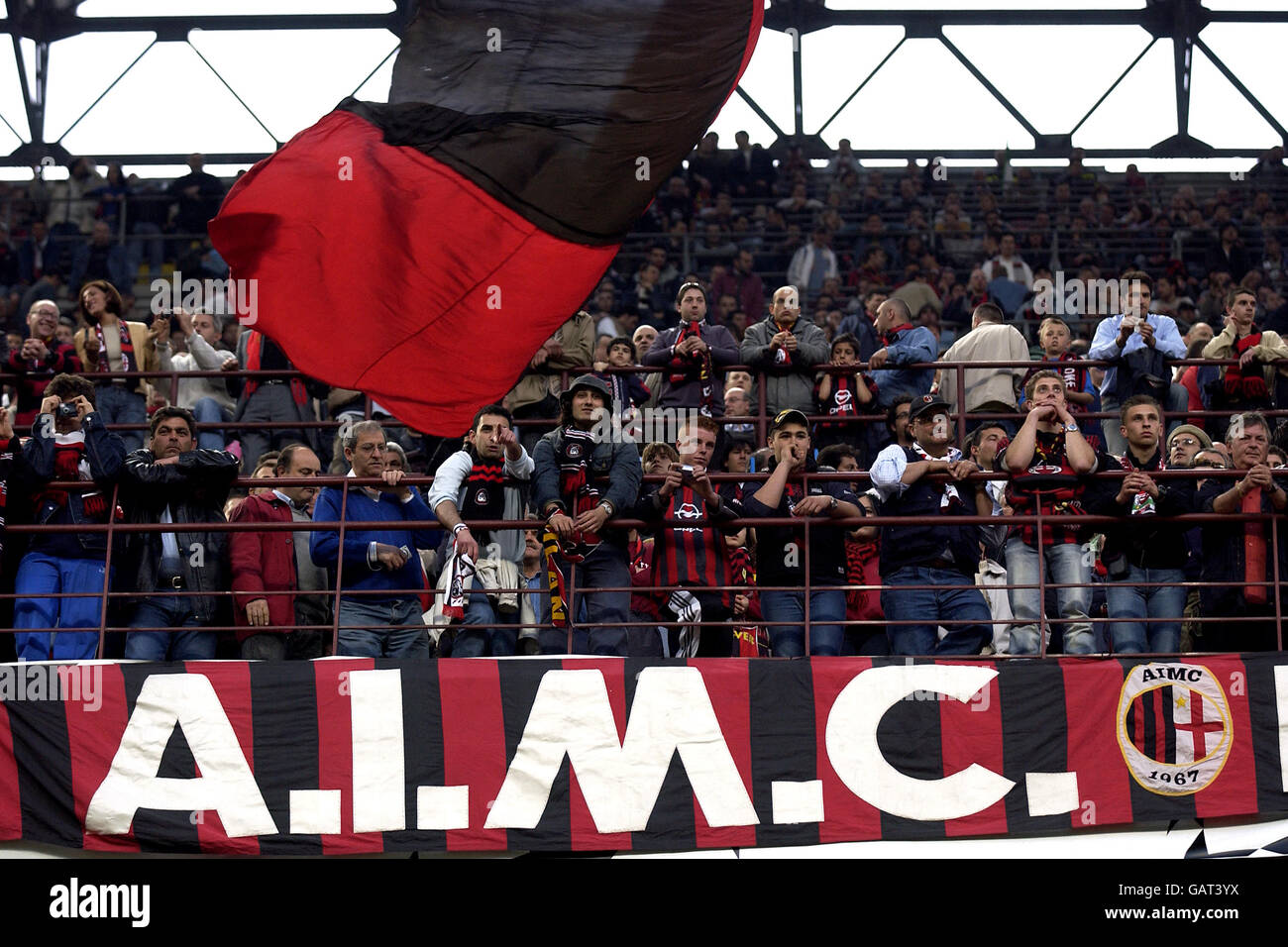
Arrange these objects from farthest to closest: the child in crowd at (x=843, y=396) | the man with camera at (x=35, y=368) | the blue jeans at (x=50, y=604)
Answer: the man with camera at (x=35, y=368), the child in crowd at (x=843, y=396), the blue jeans at (x=50, y=604)

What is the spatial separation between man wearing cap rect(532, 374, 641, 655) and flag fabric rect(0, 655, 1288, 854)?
1.09 feet

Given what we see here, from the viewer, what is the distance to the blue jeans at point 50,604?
11562 millimetres

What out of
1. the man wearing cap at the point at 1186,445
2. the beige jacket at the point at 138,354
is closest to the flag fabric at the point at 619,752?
the man wearing cap at the point at 1186,445

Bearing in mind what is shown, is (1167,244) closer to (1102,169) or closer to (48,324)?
(1102,169)

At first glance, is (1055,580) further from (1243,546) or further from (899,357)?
(899,357)

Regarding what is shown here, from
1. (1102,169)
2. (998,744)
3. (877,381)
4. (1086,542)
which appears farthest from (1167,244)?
(998,744)

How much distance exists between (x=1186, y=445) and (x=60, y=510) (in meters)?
7.56

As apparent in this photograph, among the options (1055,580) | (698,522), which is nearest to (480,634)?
(698,522)

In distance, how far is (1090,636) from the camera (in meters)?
11.6

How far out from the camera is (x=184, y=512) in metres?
12.0

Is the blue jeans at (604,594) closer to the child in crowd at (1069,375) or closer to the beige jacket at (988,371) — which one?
the beige jacket at (988,371)

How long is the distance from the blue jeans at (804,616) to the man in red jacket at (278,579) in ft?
9.41

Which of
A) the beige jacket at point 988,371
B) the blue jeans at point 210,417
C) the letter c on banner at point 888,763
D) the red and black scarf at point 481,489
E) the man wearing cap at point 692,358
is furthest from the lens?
the blue jeans at point 210,417

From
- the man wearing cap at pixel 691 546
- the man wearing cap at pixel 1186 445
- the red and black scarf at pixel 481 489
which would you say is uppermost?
the man wearing cap at pixel 1186 445
